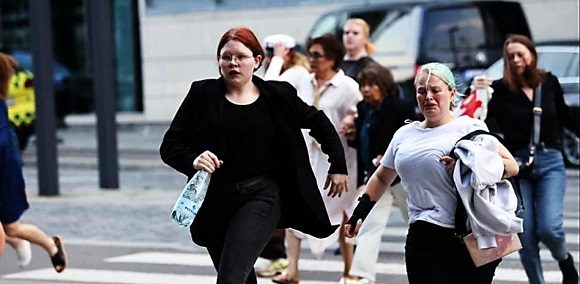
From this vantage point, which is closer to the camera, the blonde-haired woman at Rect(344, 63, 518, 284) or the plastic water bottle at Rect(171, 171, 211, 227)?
the blonde-haired woman at Rect(344, 63, 518, 284)

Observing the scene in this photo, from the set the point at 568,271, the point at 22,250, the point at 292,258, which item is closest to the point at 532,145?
the point at 568,271

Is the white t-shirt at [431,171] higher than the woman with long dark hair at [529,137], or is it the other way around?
the white t-shirt at [431,171]

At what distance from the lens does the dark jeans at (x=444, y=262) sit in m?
5.79

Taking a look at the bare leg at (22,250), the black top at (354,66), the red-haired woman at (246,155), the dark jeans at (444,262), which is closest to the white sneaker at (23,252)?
the bare leg at (22,250)

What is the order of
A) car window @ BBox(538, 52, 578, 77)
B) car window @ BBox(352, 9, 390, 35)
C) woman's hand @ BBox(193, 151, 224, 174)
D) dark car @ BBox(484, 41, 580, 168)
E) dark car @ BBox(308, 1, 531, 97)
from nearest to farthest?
1. woman's hand @ BBox(193, 151, 224, 174)
2. dark car @ BBox(484, 41, 580, 168)
3. car window @ BBox(538, 52, 578, 77)
4. dark car @ BBox(308, 1, 531, 97)
5. car window @ BBox(352, 9, 390, 35)

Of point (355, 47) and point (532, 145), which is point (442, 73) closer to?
point (532, 145)

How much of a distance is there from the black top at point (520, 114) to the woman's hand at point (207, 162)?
2.62 metres

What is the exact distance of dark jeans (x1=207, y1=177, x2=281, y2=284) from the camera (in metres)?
6.02

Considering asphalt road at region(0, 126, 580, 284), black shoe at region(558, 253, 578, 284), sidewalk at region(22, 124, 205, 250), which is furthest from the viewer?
sidewalk at region(22, 124, 205, 250)

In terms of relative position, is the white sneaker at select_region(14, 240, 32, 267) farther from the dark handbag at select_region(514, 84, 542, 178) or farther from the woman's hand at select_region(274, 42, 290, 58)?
the dark handbag at select_region(514, 84, 542, 178)

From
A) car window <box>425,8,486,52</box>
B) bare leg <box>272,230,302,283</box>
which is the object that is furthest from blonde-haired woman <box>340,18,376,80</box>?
car window <box>425,8,486,52</box>

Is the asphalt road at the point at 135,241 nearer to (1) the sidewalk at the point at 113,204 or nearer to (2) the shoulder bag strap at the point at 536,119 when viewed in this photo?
(1) the sidewalk at the point at 113,204

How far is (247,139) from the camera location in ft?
20.2

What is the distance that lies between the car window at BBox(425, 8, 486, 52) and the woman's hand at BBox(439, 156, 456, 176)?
11.8 metres
